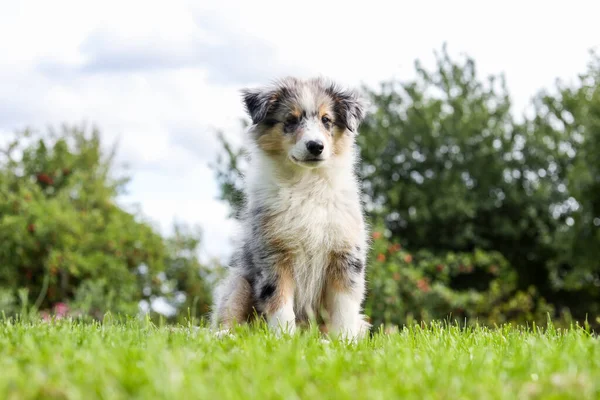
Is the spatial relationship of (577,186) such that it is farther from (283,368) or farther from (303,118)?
(283,368)

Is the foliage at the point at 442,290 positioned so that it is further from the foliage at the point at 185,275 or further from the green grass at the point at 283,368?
the green grass at the point at 283,368

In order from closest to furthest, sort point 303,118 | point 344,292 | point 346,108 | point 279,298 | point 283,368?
point 283,368 → point 279,298 → point 344,292 → point 303,118 → point 346,108

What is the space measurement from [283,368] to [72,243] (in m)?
9.35

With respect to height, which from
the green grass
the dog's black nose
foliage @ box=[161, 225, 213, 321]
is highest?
the dog's black nose

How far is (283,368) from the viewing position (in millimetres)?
3193

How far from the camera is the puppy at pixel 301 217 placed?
17.2 ft

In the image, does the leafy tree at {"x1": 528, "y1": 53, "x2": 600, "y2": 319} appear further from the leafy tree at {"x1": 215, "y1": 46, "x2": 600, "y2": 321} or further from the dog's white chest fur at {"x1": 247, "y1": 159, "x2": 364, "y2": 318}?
the dog's white chest fur at {"x1": 247, "y1": 159, "x2": 364, "y2": 318}

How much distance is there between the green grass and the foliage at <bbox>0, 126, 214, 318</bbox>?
7004mm

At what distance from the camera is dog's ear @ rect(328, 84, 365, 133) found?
5.71m

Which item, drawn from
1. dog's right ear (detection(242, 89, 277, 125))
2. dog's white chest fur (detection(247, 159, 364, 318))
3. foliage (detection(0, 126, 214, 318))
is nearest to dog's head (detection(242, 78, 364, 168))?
dog's right ear (detection(242, 89, 277, 125))

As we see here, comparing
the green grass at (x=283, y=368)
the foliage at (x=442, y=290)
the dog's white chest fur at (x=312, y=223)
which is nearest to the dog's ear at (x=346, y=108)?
the dog's white chest fur at (x=312, y=223)

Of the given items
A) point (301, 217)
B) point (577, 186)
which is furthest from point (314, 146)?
point (577, 186)

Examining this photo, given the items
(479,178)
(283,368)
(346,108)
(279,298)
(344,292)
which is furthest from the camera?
(479,178)

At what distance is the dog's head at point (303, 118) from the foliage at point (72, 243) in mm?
5801
